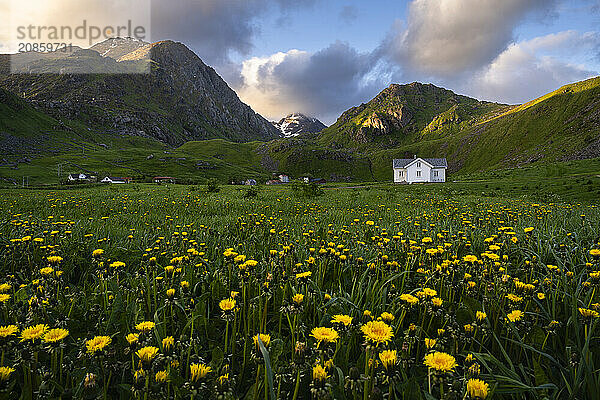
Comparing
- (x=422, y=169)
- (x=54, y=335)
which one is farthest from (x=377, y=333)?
(x=422, y=169)

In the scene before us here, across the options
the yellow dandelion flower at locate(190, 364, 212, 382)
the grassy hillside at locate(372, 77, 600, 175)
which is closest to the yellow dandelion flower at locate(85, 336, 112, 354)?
the yellow dandelion flower at locate(190, 364, 212, 382)

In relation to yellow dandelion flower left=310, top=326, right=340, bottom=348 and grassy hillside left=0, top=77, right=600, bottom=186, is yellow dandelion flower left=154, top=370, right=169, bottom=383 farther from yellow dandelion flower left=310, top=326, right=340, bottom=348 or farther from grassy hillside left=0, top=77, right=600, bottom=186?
grassy hillside left=0, top=77, right=600, bottom=186

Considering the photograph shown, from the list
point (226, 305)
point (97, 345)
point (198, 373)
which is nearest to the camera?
point (198, 373)

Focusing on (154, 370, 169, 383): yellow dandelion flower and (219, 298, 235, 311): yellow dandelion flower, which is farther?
(219, 298, 235, 311): yellow dandelion flower

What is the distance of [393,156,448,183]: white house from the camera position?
96.8 m

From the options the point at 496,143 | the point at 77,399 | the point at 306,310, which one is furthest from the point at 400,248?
the point at 496,143

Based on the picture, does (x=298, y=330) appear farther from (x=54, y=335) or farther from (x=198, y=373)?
(x=54, y=335)

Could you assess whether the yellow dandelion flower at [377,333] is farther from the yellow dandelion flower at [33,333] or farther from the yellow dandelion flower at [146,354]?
the yellow dandelion flower at [33,333]

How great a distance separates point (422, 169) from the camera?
98.3m

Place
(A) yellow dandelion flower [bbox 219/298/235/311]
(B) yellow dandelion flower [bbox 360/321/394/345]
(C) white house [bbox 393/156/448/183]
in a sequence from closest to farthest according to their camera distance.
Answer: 1. (B) yellow dandelion flower [bbox 360/321/394/345]
2. (A) yellow dandelion flower [bbox 219/298/235/311]
3. (C) white house [bbox 393/156/448/183]

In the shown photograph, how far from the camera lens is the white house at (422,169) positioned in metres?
96.8

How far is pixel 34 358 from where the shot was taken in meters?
1.53

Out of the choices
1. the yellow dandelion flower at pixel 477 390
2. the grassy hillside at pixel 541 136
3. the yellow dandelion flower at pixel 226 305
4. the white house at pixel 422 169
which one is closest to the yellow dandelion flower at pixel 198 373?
the yellow dandelion flower at pixel 226 305

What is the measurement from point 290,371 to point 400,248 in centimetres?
294
